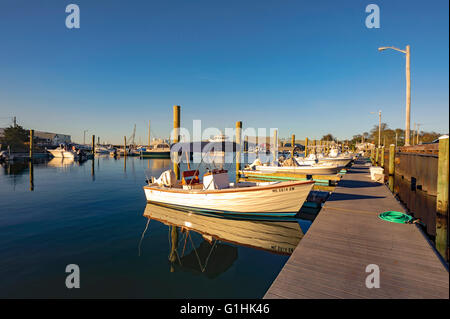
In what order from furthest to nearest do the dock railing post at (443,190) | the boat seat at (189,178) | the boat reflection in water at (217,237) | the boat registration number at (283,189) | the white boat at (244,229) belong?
the boat seat at (189,178) → the boat registration number at (283,189) → the dock railing post at (443,190) → the white boat at (244,229) → the boat reflection in water at (217,237)

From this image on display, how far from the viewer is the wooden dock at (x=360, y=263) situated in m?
3.84

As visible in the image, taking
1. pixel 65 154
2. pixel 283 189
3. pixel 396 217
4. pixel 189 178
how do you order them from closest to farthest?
pixel 396 217
pixel 283 189
pixel 189 178
pixel 65 154

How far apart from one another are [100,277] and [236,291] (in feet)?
12.7

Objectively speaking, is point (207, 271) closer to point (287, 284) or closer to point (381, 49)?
point (287, 284)

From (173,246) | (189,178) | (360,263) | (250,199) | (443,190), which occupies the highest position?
(443,190)

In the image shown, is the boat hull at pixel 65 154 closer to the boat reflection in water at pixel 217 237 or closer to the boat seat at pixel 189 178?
the boat reflection in water at pixel 217 237

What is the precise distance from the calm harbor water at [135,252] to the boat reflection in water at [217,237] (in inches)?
1.4

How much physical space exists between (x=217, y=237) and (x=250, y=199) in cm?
243

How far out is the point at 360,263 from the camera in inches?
189

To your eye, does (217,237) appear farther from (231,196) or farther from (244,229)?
(231,196)

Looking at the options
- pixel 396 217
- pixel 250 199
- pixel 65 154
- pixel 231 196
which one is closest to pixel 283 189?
pixel 250 199

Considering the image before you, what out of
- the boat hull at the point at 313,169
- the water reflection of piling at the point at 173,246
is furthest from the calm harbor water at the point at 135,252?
the boat hull at the point at 313,169

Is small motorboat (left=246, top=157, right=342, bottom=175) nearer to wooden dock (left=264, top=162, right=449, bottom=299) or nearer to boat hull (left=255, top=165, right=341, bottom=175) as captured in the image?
boat hull (left=255, top=165, right=341, bottom=175)
